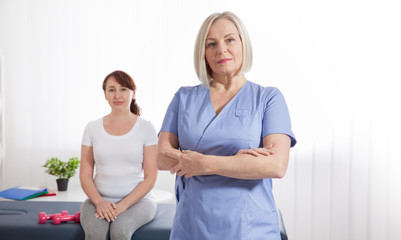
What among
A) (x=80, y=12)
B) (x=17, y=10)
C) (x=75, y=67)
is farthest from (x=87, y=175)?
(x=17, y=10)

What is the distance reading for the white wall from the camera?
2975 millimetres

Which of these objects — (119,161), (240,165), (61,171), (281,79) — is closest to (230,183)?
(240,165)

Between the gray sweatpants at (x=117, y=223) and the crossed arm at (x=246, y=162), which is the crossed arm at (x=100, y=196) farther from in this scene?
the crossed arm at (x=246, y=162)

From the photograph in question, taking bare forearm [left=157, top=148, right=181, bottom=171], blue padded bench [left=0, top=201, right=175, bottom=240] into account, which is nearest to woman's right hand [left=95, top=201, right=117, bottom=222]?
blue padded bench [left=0, top=201, right=175, bottom=240]

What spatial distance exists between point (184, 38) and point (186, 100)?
194 centimetres

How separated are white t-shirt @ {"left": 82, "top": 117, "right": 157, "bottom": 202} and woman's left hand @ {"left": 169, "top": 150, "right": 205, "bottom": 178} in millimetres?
857

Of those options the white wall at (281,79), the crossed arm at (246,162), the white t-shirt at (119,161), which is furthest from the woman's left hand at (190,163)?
the white wall at (281,79)

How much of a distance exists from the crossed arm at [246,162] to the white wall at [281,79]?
1934mm

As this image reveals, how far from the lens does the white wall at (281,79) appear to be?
2.97 metres

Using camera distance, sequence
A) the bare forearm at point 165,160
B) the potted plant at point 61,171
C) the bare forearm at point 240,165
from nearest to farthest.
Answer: the bare forearm at point 240,165
the bare forearm at point 165,160
the potted plant at point 61,171

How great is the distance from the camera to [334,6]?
301cm

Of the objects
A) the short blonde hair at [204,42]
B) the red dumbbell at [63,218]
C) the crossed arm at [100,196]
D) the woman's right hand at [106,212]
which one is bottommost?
the red dumbbell at [63,218]

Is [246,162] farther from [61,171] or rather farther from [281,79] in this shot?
[281,79]

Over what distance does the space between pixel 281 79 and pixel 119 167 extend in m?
1.58
